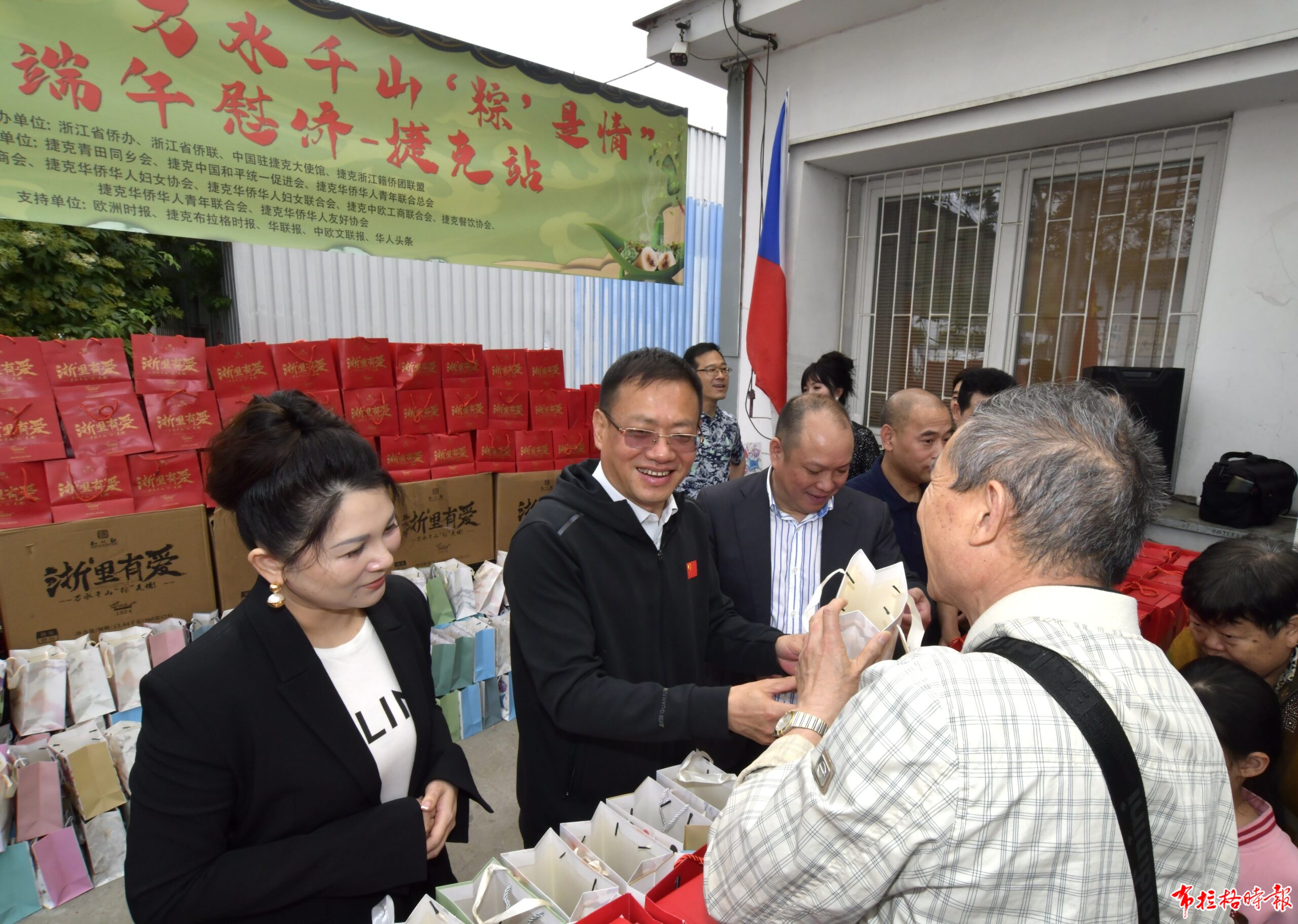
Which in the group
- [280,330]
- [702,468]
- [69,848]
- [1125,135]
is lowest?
[69,848]

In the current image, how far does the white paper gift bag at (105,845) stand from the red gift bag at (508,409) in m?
1.93

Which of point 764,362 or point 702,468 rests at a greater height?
point 764,362

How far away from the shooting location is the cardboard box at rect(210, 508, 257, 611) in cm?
250

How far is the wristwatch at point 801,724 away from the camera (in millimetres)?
878

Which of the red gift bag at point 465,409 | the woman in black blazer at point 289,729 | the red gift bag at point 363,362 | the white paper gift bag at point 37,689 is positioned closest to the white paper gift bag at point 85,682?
the white paper gift bag at point 37,689

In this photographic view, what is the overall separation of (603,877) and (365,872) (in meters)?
0.39

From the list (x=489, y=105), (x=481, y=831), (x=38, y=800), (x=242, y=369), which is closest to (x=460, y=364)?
(x=242, y=369)

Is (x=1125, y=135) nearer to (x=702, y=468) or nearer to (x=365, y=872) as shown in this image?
(x=702, y=468)

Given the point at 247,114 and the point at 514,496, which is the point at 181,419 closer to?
the point at 247,114

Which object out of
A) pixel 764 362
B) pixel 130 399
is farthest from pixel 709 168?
pixel 130 399

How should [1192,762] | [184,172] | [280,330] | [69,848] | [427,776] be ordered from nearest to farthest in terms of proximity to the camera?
1. [1192,762]
2. [427,776]
3. [69,848]
4. [184,172]
5. [280,330]

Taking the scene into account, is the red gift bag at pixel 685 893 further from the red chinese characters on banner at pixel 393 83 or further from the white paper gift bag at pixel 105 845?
the red chinese characters on banner at pixel 393 83

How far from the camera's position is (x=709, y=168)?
499 centimetres

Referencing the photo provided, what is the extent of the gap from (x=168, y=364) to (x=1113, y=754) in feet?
9.26
